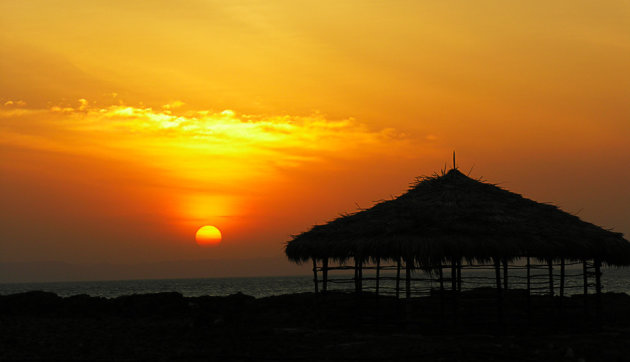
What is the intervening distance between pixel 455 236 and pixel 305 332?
504cm

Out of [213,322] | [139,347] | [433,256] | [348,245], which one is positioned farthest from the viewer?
[213,322]

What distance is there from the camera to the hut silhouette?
62.6ft

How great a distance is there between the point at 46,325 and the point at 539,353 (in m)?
14.5

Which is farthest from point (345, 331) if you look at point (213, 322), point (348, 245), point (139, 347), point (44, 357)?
point (44, 357)

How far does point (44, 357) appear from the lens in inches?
619

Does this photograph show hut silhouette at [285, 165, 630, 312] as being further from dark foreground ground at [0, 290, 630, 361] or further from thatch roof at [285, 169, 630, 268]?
dark foreground ground at [0, 290, 630, 361]

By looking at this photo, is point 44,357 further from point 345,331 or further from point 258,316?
point 258,316

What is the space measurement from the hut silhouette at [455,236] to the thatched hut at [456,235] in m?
0.03

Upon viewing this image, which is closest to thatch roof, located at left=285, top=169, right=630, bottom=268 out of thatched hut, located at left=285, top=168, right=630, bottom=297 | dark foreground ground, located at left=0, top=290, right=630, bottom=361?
thatched hut, located at left=285, top=168, right=630, bottom=297

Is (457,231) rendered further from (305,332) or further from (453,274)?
(305,332)

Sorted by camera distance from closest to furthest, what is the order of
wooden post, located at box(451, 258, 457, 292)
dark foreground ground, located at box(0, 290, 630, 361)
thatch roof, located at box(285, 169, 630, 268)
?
dark foreground ground, located at box(0, 290, 630, 361)
thatch roof, located at box(285, 169, 630, 268)
wooden post, located at box(451, 258, 457, 292)

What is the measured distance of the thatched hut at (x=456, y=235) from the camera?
19078 millimetres

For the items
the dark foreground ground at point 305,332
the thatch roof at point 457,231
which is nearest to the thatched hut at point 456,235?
the thatch roof at point 457,231

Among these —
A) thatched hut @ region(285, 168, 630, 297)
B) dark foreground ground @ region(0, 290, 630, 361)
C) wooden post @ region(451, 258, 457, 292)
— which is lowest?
dark foreground ground @ region(0, 290, 630, 361)
